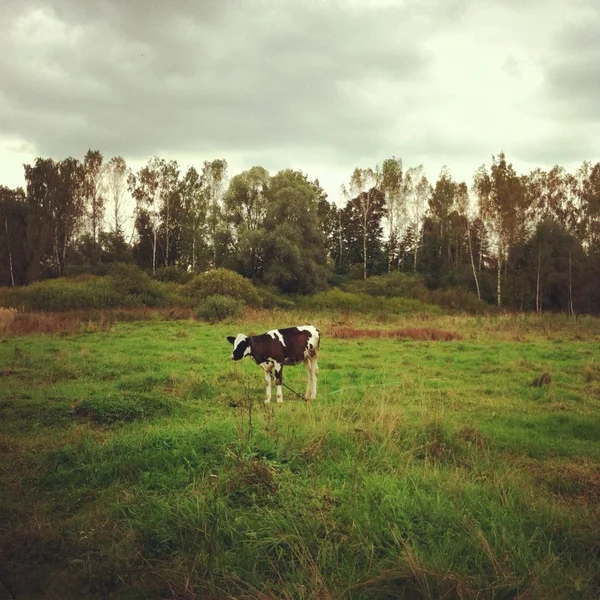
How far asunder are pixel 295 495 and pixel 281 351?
6.25 meters

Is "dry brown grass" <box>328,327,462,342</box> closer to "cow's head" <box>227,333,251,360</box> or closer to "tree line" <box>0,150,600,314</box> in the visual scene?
"cow's head" <box>227,333,251,360</box>

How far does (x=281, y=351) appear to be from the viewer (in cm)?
1141

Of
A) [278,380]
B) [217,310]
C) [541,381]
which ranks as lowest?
[541,381]

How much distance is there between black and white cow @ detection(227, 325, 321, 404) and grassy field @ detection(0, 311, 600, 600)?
0.72 meters

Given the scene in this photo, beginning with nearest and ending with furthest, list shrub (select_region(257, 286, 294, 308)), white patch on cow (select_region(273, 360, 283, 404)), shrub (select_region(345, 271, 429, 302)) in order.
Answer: white patch on cow (select_region(273, 360, 283, 404))
shrub (select_region(257, 286, 294, 308))
shrub (select_region(345, 271, 429, 302))

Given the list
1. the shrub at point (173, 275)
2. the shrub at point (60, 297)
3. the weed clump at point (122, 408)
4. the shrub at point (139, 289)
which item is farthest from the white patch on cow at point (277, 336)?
the shrub at point (173, 275)

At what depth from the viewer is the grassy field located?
4.07m

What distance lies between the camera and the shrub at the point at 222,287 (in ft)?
129

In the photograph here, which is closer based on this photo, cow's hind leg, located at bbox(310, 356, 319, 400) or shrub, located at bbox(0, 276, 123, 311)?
cow's hind leg, located at bbox(310, 356, 319, 400)

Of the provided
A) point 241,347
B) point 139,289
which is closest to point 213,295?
point 139,289

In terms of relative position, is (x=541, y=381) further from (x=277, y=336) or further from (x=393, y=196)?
(x=393, y=196)

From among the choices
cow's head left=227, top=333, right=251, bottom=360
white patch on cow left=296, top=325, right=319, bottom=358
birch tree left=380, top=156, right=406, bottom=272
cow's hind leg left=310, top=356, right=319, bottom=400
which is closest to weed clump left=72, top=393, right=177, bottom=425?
cow's head left=227, top=333, right=251, bottom=360

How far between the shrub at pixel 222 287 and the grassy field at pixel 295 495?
2788 centimetres

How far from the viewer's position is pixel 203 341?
20.8 meters
